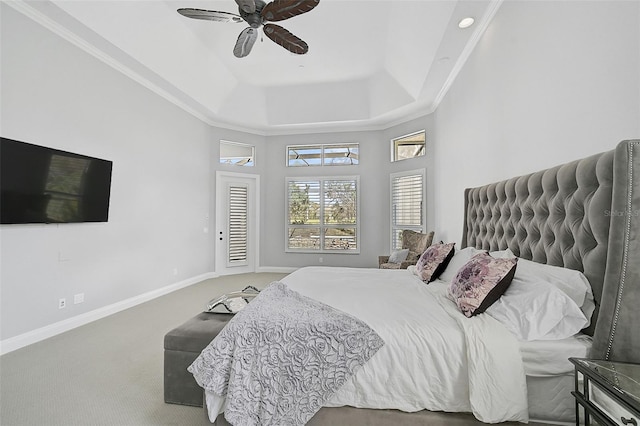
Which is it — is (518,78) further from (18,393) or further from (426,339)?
(18,393)

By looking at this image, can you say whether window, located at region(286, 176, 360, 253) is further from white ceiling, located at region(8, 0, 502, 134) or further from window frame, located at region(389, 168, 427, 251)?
white ceiling, located at region(8, 0, 502, 134)

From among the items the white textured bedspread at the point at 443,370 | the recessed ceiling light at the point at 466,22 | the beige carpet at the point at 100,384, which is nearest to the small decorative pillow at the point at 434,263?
the white textured bedspread at the point at 443,370

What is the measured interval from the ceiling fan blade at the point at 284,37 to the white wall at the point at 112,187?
94.7 inches

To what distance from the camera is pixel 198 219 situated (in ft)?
19.6

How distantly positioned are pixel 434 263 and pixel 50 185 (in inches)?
158

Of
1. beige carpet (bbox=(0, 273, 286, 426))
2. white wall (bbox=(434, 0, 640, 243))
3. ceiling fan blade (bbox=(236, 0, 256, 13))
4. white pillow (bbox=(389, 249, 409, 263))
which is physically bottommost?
beige carpet (bbox=(0, 273, 286, 426))

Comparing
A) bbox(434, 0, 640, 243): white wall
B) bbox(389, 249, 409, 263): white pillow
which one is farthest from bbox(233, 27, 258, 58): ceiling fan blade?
bbox(389, 249, 409, 263): white pillow

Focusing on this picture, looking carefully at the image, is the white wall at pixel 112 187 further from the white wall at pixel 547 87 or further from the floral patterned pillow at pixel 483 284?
the white wall at pixel 547 87

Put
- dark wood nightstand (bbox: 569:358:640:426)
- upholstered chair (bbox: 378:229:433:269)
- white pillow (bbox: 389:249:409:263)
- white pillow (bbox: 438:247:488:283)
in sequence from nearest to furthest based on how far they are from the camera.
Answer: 1. dark wood nightstand (bbox: 569:358:640:426)
2. white pillow (bbox: 438:247:488:283)
3. upholstered chair (bbox: 378:229:433:269)
4. white pillow (bbox: 389:249:409:263)

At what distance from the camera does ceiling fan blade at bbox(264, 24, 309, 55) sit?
2.88m

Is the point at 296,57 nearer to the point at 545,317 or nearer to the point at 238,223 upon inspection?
the point at 238,223

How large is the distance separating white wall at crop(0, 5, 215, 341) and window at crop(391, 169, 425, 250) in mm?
3991

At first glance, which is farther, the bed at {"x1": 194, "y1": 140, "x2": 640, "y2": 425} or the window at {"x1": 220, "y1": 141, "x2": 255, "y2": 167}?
the window at {"x1": 220, "y1": 141, "x2": 255, "y2": 167}

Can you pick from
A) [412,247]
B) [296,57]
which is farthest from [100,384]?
[296,57]
